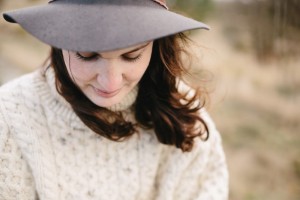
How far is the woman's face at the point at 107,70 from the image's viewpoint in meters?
1.16

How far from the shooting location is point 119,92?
50.0 inches

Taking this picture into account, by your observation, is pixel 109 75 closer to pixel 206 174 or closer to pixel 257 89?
pixel 206 174

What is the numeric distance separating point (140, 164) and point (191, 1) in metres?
2.64

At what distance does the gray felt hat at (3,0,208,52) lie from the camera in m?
0.92

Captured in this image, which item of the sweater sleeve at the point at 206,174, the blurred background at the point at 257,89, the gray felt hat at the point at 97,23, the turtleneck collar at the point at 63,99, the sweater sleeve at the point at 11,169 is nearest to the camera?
the gray felt hat at the point at 97,23

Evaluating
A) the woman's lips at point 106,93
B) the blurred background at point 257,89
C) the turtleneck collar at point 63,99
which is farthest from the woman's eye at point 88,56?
the blurred background at point 257,89

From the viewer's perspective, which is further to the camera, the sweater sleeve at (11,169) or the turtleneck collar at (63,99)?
the turtleneck collar at (63,99)

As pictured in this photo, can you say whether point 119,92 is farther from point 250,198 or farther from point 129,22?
point 250,198

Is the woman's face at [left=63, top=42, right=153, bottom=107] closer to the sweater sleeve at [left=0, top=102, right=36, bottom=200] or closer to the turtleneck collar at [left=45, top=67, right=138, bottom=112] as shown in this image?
the turtleneck collar at [left=45, top=67, right=138, bottom=112]

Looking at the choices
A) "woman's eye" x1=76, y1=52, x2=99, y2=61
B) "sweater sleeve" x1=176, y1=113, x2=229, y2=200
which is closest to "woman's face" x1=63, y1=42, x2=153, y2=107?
"woman's eye" x1=76, y1=52, x2=99, y2=61

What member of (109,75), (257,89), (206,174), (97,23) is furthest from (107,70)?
(257,89)

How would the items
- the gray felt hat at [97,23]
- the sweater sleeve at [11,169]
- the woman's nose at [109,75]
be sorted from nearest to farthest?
the gray felt hat at [97,23] < the woman's nose at [109,75] < the sweater sleeve at [11,169]

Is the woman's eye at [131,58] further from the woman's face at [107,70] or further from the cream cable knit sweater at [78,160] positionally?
the cream cable knit sweater at [78,160]

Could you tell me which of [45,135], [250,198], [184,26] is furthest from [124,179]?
[250,198]
